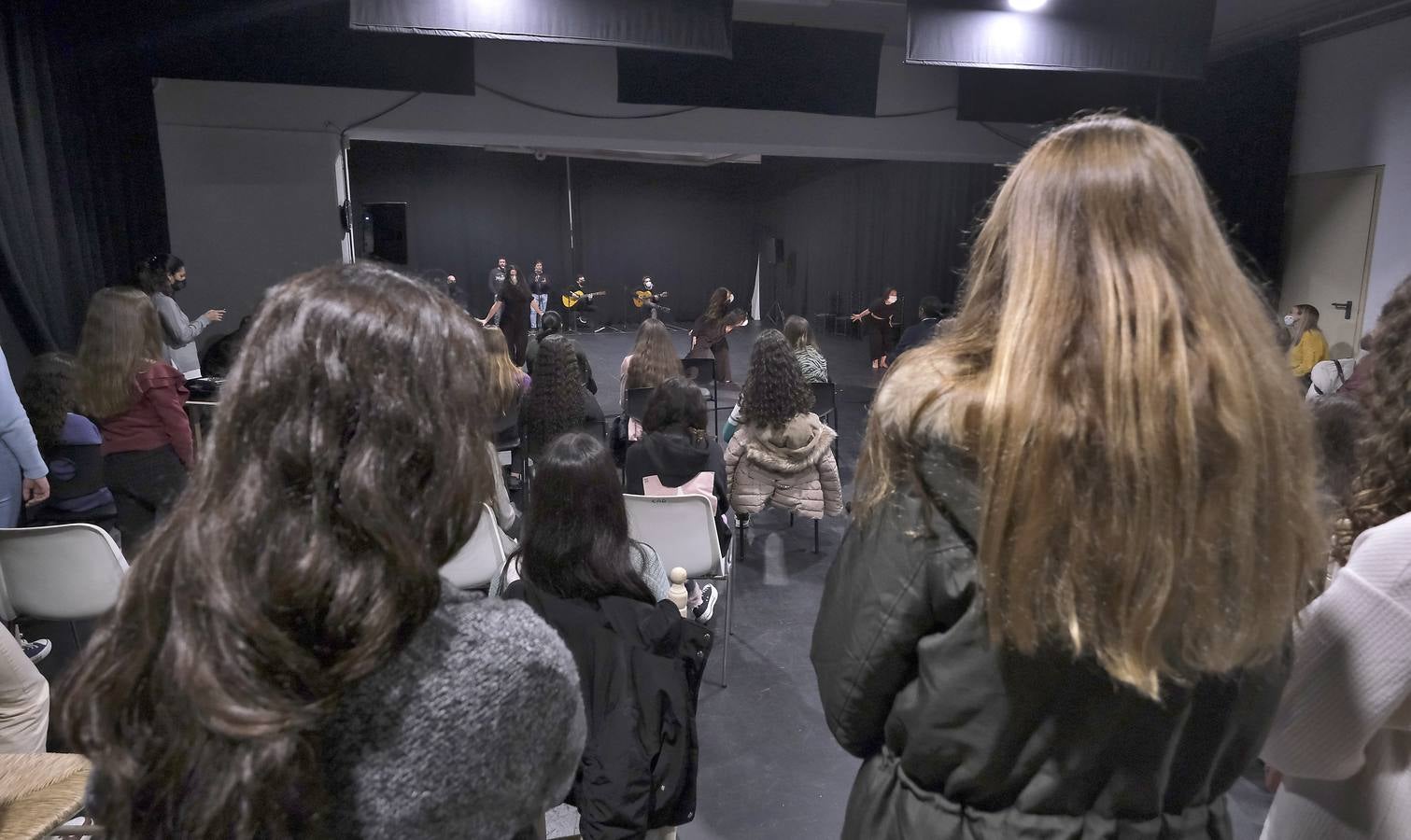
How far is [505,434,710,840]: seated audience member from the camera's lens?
4.91ft

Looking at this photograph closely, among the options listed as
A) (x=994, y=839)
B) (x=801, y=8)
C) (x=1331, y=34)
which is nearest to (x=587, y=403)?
(x=994, y=839)

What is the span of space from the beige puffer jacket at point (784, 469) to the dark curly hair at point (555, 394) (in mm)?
735

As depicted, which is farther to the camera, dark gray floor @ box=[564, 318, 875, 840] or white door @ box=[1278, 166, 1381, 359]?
white door @ box=[1278, 166, 1381, 359]

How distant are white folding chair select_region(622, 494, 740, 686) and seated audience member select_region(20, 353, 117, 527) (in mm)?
1919

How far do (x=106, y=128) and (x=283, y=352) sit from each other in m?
5.71

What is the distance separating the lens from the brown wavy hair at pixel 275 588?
0.60 metres

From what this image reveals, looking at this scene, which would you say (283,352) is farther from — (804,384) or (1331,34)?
(1331,34)

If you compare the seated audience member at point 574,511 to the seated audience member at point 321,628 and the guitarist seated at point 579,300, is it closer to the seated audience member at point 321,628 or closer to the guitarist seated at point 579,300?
the seated audience member at point 321,628

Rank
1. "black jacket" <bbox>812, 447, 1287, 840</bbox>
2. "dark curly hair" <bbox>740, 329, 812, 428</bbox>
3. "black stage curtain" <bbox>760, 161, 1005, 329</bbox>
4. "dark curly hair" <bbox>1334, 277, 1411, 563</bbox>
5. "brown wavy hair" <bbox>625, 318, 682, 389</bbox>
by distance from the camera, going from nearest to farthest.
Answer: "black jacket" <bbox>812, 447, 1287, 840</bbox> < "dark curly hair" <bbox>1334, 277, 1411, 563</bbox> < "dark curly hair" <bbox>740, 329, 812, 428</bbox> < "brown wavy hair" <bbox>625, 318, 682, 389</bbox> < "black stage curtain" <bbox>760, 161, 1005, 329</bbox>

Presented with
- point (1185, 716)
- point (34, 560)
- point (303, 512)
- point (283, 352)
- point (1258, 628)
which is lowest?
point (34, 560)

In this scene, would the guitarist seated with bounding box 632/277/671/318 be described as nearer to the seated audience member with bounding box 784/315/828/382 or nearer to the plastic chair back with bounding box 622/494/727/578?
the seated audience member with bounding box 784/315/828/382

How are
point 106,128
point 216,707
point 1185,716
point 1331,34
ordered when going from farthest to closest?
point 1331,34 < point 106,128 < point 1185,716 < point 216,707

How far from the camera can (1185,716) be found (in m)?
0.81

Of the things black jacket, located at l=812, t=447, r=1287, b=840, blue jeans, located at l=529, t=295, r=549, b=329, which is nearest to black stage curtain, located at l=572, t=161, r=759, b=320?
blue jeans, located at l=529, t=295, r=549, b=329
